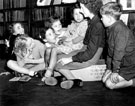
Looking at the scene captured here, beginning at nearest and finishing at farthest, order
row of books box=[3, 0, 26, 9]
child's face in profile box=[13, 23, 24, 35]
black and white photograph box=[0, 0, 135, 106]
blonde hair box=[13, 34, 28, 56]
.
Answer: black and white photograph box=[0, 0, 135, 106] < blonde hair box=[13, 34, 28, 56] < child's face in profile box=[13, 23, 24, 35] < row of books box=[3, 0, 26, 9]

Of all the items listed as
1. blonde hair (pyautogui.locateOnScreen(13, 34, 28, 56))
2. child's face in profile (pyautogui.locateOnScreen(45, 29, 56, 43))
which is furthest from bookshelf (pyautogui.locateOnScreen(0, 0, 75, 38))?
blonde hair (pyautogui.locateOnScreen(13, 34, 28, 56))

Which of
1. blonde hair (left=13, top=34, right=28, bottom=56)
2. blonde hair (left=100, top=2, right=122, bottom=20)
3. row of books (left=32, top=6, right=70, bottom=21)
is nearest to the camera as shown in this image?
blonde hair (left=100, top=2, right=122, bottom=20)

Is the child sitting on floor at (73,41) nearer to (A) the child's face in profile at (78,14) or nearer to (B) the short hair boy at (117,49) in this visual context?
(A) the child's face in profile at (78,14)

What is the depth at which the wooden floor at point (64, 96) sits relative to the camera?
2.21m

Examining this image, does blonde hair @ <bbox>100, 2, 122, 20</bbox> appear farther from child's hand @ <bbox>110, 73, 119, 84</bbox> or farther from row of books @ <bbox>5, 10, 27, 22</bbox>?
row of books @ <bbox>5, 10, 27, 22</bbox>

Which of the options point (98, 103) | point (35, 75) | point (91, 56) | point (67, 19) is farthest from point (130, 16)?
point (98, 103)

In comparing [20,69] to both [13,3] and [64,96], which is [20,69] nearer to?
[64,96]

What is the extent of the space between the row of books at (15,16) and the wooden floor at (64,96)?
2.38 metres

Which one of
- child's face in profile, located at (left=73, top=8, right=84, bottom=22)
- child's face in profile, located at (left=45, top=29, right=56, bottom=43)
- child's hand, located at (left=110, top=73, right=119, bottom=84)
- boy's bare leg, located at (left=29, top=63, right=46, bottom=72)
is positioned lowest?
boy's bare leg, located at (left=29, top=63, right=46, bottom=72)

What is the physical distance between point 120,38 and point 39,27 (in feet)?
8.48

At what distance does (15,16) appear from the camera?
17.0ft

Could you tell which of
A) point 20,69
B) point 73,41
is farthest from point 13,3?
point 73,41

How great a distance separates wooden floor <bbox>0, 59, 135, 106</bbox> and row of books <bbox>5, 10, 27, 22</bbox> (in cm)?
A: 238

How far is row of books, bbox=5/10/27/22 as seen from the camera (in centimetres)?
504
